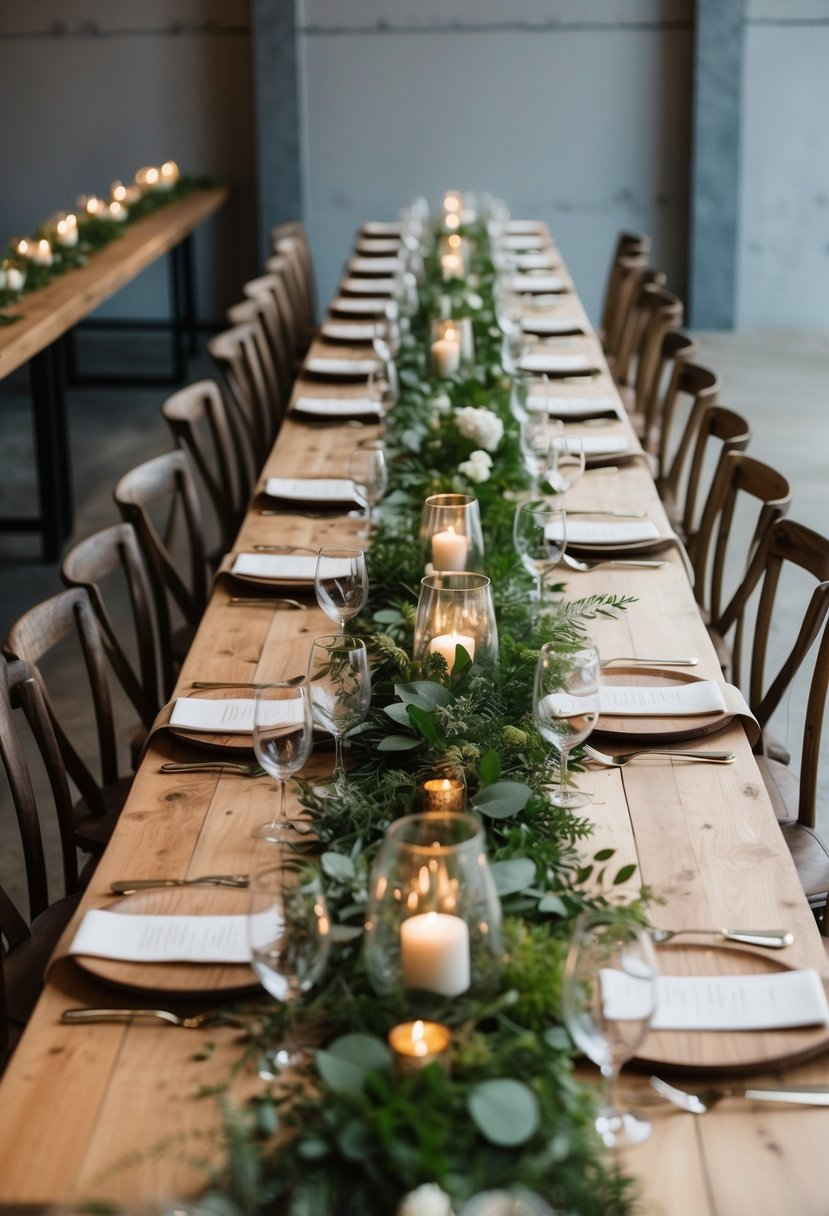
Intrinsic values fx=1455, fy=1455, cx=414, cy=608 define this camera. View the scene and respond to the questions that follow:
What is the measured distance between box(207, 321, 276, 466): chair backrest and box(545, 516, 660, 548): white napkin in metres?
1.81

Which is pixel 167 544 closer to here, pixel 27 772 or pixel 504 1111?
pixel 27 772

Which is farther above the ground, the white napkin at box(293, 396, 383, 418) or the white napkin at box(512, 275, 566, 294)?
the white napkin at box(512, 275, 566, 294)

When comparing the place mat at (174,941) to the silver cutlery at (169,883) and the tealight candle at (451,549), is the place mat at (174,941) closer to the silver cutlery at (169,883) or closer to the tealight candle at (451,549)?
the silver cutlery at (169,883)

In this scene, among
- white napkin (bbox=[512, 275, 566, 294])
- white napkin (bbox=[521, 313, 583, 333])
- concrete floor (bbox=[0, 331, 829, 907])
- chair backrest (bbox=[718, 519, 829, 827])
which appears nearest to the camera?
chair backrest (bbox=[718, 519, 829, 827])

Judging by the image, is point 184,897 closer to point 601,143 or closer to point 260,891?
point 260,891

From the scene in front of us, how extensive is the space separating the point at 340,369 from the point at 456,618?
2.92 m

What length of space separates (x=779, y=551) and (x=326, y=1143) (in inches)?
80.0

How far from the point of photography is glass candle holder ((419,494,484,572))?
249 cm

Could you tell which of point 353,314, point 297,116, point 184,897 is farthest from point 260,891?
point 297,116

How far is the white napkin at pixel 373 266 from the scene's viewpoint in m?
7.11

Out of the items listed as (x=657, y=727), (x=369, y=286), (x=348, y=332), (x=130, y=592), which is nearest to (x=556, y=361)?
(x=348, y=332)

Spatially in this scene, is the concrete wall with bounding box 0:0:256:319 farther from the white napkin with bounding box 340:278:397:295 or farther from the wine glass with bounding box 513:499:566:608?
the wine glass with bounding box 513:499:566:608

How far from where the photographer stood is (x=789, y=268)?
9.83 metres

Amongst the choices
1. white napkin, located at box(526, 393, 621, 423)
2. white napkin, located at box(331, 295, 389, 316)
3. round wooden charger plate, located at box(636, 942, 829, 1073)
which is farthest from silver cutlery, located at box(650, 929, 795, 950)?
white napkin, located at box(331, 295, 389, 316)
